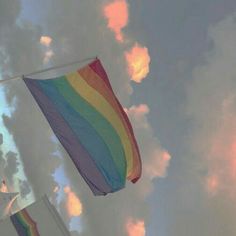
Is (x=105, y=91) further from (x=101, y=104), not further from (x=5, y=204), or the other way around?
(x=5, y=204)

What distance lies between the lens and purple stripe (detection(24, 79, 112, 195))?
15336 millimetres

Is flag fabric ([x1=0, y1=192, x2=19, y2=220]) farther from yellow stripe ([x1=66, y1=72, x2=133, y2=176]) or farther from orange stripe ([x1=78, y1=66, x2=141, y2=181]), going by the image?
yellow stripe ([x1=66, y1=72, x2=133, y2=176])

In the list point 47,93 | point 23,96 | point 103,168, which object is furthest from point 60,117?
point 23,96

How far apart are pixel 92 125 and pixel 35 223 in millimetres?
13017

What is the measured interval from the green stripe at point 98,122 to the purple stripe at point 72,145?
85 cm

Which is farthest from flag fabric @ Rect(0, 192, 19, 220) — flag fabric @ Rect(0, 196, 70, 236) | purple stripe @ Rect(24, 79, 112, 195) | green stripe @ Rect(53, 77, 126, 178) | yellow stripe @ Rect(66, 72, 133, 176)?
purple stripe @ Rect(24, 79, 112, 195)

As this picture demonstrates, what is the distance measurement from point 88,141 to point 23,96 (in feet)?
81.5

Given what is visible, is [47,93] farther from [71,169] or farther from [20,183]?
[20,183]

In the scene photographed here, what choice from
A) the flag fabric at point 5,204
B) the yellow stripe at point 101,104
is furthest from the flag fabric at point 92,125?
the flag fabric at point 5,204

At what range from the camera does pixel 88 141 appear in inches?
634

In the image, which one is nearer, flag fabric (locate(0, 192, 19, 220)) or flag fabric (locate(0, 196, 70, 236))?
flag fabric (locate(0, 196, 70, 236))

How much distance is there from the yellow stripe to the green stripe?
13 centimetres

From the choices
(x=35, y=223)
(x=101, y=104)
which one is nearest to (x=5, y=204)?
(x=35, y=223)

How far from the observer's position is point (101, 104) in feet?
55.6
